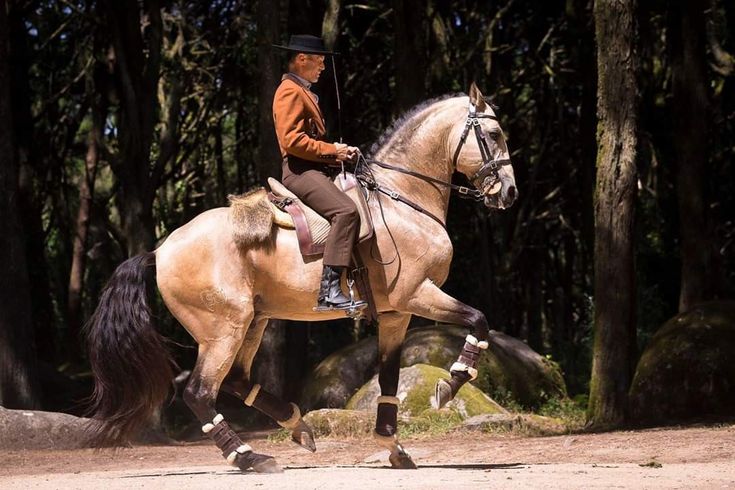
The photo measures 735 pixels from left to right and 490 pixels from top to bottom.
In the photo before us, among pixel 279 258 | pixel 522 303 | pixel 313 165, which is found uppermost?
pixel 313 165

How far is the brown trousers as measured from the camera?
9148 mm

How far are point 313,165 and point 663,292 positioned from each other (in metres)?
13.7

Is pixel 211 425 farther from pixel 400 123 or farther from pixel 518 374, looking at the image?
pixel 518 374

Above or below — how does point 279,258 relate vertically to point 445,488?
above

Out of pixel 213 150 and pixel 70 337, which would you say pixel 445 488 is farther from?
pixel 213 150

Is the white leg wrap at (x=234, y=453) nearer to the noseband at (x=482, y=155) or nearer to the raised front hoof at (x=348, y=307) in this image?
the raised front hoof at (x=348, y=307)

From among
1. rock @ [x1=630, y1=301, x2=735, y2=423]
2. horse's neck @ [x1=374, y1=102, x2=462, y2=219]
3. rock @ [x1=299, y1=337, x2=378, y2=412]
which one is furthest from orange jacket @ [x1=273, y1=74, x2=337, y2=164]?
rock @ [x1=299, y1=337, x2=378, y2=412]

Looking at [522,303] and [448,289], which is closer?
[448,289]

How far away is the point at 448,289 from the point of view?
2216 cm

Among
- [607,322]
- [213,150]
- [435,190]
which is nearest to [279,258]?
[435,190]

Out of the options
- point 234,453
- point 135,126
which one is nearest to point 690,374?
Answer: point 234,453

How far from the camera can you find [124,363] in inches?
374

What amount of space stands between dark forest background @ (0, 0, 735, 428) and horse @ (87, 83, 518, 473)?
522 centimetres

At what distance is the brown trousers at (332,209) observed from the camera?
9148 mm
